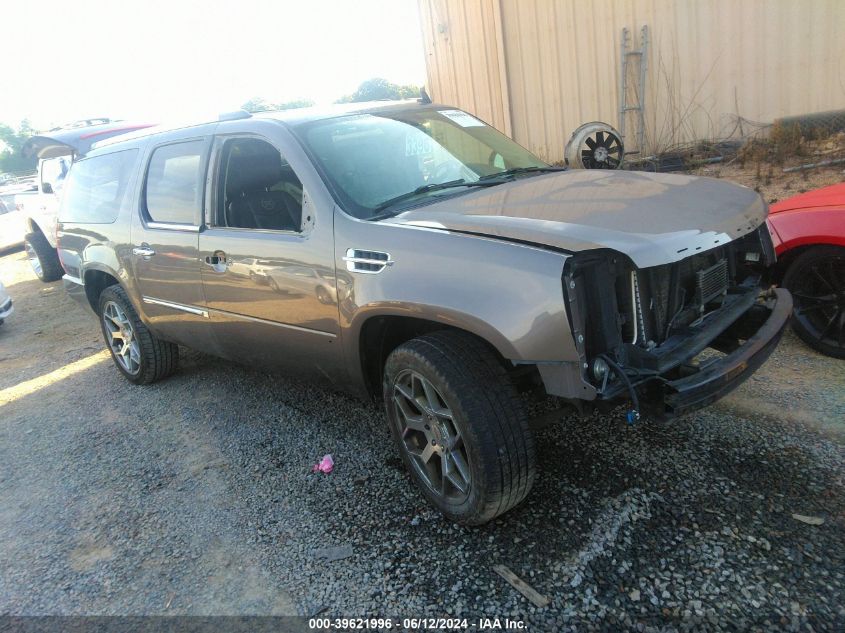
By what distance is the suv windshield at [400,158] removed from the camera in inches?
122

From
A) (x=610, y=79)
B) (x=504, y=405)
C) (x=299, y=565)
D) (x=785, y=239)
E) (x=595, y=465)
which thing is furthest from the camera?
(x=610, y=79)

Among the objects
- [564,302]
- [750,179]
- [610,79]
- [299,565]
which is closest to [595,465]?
[564,302]

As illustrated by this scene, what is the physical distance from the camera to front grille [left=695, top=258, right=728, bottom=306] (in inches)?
107

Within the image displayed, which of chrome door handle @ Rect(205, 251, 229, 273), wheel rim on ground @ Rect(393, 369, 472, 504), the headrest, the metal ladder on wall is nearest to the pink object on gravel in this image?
wheel rim on ground @ Rect(393, 369, 472, 504)

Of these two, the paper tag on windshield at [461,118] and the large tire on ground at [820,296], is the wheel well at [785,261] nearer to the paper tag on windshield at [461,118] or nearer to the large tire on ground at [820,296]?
the large tire on ground at [820,296]

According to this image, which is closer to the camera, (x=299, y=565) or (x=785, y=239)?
(x=299, y=565)

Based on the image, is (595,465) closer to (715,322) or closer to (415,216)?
(715,322)

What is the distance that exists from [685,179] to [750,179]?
480 centimetres

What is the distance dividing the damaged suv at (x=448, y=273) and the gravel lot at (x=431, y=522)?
1.00ft

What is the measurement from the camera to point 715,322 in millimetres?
2709

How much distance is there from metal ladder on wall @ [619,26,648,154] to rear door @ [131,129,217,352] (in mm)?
6474

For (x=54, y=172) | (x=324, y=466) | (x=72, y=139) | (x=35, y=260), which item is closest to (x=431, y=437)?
(x=324, y=466)

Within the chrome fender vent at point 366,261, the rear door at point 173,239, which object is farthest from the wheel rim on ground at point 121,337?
the chrome fender vent at point 366,261

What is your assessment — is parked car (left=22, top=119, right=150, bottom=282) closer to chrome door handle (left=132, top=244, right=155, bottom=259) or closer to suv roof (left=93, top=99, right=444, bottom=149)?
chrome door handle (left=132, top=244, right=155, bottom=259)
